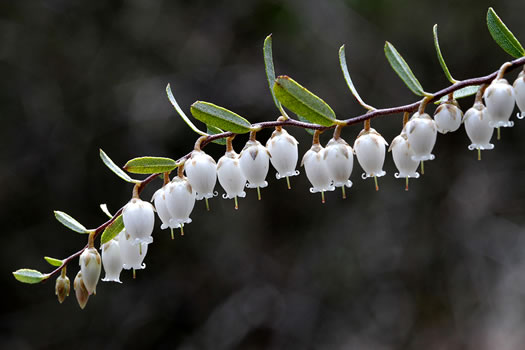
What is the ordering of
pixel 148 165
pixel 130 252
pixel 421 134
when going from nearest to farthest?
pixel 421 134 → pixel 148 165 → pixel 130 252

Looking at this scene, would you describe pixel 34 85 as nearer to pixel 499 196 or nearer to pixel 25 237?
pixel 25 237

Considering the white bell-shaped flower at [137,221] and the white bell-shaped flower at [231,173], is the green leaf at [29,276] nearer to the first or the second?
the white bell-shaped flower at [137,221]

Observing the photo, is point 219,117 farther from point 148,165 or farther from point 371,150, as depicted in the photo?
point 371,150

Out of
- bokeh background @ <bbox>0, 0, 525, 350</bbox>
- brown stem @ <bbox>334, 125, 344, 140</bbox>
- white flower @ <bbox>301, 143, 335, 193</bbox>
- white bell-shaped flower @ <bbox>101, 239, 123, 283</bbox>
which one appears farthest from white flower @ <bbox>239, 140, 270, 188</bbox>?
bokeh background @ <bbox>0, 0, 525, 350</bbox>

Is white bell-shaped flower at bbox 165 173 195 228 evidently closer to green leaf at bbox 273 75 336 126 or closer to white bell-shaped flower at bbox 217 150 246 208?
white bell-shaped flower at bbox 217 150 246 208

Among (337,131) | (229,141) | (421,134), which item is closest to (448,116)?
(421,134)
